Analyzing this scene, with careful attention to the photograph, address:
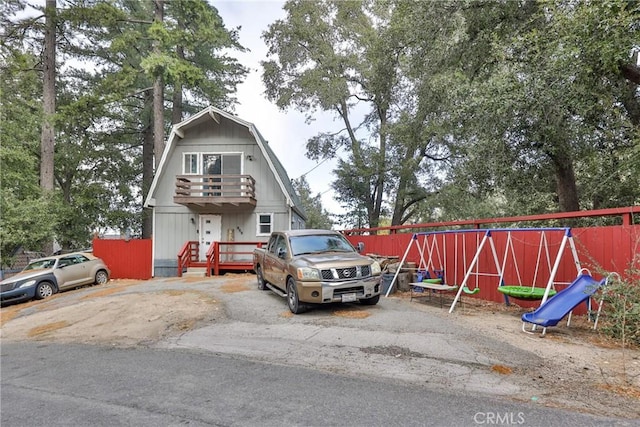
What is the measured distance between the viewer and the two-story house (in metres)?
17.3

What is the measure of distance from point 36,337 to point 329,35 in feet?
80.0

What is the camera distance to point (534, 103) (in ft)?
29.7

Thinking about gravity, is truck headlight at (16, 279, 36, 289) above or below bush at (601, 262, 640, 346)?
below

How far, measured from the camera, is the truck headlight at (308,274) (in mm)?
7234

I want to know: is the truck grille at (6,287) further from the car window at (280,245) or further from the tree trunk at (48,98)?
the car window at (280,245)

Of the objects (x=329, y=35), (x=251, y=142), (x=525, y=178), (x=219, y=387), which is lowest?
(x=219, y=387)

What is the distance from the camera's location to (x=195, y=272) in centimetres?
1611

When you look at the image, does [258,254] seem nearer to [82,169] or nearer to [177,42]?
[177,42]

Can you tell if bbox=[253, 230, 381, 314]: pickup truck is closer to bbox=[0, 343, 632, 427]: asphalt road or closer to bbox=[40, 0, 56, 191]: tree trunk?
bbox=[0, 343, 632, 427]: asphalt road

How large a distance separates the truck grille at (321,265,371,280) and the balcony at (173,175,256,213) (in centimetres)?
956

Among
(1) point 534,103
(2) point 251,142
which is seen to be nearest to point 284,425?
(1) point 534,103

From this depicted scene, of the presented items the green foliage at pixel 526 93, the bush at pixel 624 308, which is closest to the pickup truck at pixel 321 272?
the bush at pixel 624 308

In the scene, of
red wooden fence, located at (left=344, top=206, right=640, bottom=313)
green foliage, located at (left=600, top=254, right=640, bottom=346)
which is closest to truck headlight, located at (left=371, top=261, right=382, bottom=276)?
red wooden fence, located at (left=344, top=206, right=640, bottom=313)

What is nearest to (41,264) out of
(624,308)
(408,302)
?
(408,302)
